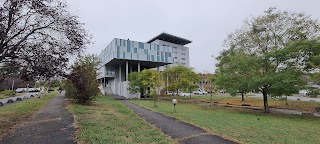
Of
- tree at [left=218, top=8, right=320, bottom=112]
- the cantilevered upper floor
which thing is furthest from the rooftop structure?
tree at [left=218, top=8, right=320, bottom=112]

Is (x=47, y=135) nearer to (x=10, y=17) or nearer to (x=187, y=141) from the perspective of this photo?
(x=187, y=141)

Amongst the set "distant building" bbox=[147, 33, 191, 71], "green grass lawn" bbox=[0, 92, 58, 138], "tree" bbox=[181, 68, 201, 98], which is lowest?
"green grass lawn" bbox=[0, 92, 58, 138]

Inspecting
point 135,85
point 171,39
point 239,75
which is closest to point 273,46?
point 239,75

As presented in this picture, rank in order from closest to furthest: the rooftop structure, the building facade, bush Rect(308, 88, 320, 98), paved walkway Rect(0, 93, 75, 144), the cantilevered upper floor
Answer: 1. paved walkway Rect(0, 93, 75, 144)
2. bush Rect(308, 88, 320, 98)
3. the cantilevered upper floor
4. the building facade
5. the rooftop structure

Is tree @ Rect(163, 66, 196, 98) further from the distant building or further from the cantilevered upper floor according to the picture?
the distant building

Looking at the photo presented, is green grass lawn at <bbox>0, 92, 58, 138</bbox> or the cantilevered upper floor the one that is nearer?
green grass lawn at <bbox>0, 92, 58, 138</bbox>

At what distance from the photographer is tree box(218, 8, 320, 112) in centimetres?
1634

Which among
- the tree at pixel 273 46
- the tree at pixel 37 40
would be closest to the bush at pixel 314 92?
the tree at pixel 273 46

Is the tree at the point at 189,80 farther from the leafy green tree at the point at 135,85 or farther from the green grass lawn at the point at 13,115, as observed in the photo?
the green grass lawn at the point at 13,115

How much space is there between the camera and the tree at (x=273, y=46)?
16.3 metres

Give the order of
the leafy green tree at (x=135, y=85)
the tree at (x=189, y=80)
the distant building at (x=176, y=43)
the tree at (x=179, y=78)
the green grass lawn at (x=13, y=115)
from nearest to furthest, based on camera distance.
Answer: the green grass lawn at (x=13, y=115) < the tree at (x=189, y=80) < the tree at (x=179, y=78) < the leafy green tree at (x=135, y=85) < the distant building at (x=176, y=43)

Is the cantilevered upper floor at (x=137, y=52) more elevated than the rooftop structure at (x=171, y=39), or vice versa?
the rooftop structure at (x=171, y=39)

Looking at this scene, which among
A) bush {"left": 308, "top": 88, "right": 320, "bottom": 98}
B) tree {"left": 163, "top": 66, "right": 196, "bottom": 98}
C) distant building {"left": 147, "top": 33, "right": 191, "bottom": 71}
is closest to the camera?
bush {"left": 308, "top": 88, "right": 320, "bottom": 98}

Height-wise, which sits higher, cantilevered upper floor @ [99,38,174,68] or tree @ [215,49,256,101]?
Answer: cantilevered upper floor @ [99,38,174,68]
